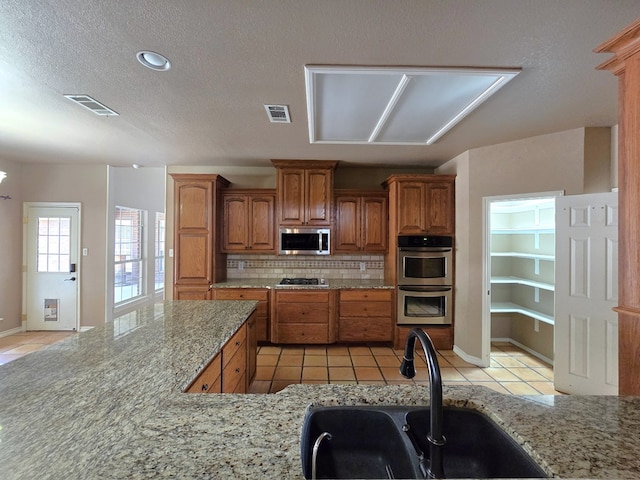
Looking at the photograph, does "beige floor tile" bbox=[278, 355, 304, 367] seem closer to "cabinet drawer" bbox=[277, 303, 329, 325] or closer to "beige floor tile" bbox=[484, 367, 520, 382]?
"cabinet drawer" bbox=[277, 303, 329, 325]

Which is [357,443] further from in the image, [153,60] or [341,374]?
[153,60]

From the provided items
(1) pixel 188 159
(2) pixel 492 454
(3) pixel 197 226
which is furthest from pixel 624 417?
(1) pixel 188 159

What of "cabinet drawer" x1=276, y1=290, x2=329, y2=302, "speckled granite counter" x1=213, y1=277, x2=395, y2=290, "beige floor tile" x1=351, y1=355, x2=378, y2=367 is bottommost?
"beige floor tile" x1=351, y1=355, x2=378, y2=367

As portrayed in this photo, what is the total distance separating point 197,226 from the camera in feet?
12.9

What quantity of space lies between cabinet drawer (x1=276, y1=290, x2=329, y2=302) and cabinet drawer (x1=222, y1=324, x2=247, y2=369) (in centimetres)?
142

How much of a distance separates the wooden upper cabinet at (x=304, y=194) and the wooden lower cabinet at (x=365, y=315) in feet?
3.67

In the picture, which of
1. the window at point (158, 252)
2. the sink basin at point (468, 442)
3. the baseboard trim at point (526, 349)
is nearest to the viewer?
the sink basin at point (468, 442)

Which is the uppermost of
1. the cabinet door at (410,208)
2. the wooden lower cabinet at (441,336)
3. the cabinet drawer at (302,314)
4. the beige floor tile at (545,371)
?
the cabinet door at (410,208)

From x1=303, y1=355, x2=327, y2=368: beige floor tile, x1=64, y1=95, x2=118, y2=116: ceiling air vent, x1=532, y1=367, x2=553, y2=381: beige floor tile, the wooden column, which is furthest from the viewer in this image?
x1=303, y1=355, x2=327, y2=368: beige floor tile

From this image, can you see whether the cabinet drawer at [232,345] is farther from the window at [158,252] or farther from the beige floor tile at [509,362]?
the window at [158,252]

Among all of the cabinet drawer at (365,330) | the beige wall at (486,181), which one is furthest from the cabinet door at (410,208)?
the cabinet drawer at (365,330)

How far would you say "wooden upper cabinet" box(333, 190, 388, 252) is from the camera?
13.5ft

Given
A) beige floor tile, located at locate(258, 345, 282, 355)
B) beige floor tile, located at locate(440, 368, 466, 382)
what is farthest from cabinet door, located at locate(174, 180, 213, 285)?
beige floor tile, located at locate(440, 368, 466, 382)

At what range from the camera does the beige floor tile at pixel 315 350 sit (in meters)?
3.66
